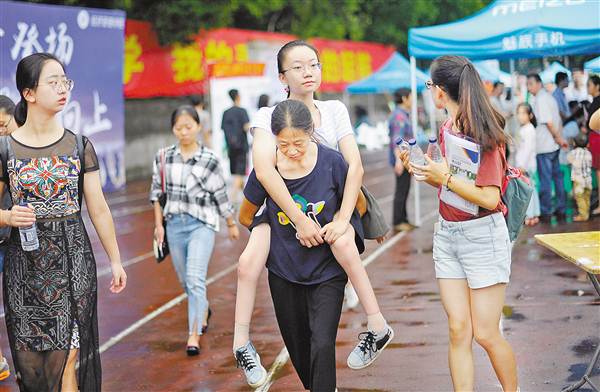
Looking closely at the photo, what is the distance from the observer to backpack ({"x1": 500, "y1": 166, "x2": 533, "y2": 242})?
4672mm

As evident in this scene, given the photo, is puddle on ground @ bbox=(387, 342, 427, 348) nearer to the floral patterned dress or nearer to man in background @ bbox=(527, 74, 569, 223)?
the floral patterned dress

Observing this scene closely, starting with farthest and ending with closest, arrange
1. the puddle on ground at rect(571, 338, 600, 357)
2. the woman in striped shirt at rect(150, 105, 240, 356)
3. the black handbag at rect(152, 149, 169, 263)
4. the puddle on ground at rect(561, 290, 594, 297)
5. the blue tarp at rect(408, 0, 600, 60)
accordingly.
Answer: the blue tarp at rect(408, 0, 600, 60) → the puddle on ground at rect(561, 290, 594, 297) → the black handbag at rect(152, 149, 169, 263) → the woman in striped shirt at rect(150, 105, 240, 356) → the puddle on ground at rect(571, 338, 600, 357)

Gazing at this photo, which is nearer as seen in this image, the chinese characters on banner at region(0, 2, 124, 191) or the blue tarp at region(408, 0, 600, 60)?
the blue tarp at region(408, 0, 600, 60)

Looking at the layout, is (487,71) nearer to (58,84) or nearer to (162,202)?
(162,202)

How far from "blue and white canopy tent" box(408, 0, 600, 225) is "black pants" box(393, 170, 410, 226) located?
0.91 metres

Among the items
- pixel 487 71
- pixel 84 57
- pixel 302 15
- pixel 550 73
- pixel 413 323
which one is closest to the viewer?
pixel 413 323

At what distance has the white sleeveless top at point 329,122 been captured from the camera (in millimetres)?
4629

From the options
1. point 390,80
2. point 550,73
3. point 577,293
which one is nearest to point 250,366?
point 577,293

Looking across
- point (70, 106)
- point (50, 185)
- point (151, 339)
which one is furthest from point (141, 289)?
point (70, 106)

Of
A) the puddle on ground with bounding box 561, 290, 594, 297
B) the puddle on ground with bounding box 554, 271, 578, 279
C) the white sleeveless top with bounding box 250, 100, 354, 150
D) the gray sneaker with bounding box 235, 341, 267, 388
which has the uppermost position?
the white sleeveless top with bounding box 250, 100, 354, 150

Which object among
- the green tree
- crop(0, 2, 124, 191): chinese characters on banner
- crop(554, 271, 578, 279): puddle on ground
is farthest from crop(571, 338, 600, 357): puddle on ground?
the green tree

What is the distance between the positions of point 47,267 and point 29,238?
0.66ft

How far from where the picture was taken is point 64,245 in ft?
14.6

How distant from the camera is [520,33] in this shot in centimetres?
1167
